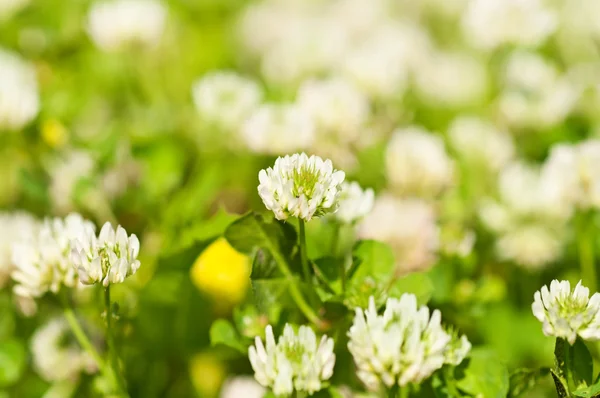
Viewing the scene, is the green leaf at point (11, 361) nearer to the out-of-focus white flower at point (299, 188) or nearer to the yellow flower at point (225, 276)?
the yellow flower at point (225, 276)

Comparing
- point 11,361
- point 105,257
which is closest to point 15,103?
point 11,361

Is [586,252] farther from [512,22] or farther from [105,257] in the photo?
[105,257]

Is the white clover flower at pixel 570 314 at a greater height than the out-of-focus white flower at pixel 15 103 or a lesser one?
lesser

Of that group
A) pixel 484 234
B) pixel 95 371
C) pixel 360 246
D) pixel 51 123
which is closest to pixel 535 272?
pixel 484 234

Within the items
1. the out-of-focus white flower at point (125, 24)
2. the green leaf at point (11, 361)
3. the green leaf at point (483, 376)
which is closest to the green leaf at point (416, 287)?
the green leaf at point (483, 376)

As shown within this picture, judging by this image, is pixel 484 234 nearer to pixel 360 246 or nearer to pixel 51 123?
pixel 360 246

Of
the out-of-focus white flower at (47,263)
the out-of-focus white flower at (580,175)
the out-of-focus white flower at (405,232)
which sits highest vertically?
the out-of-focus white flower at (580,175)
